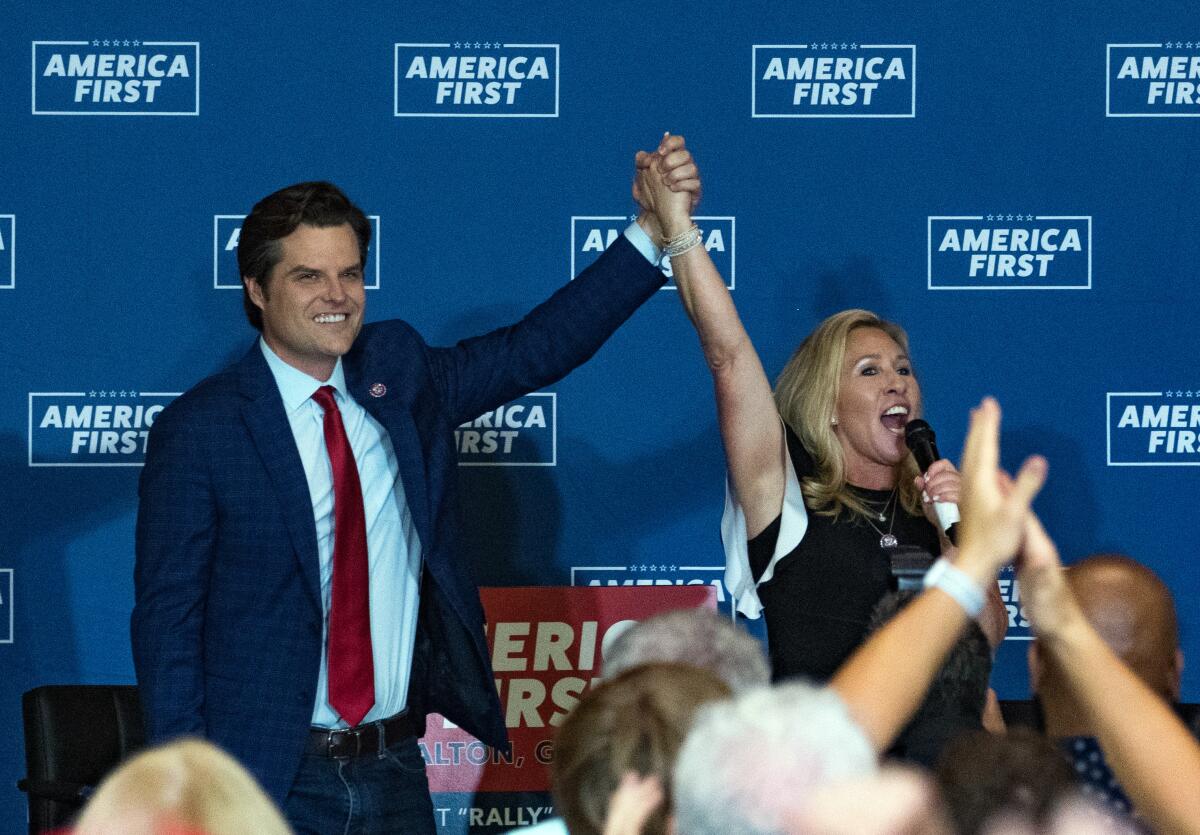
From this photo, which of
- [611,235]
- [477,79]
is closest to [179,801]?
[611,235]

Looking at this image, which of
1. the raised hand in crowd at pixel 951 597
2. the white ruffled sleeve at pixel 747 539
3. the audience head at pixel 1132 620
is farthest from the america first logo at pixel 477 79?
the raised hand in crowd at pixel 951 597

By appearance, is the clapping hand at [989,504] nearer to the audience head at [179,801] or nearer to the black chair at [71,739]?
the audience head at [179,801]

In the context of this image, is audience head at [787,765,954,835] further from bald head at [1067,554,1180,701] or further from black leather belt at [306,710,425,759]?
black leather belt at [306,710,425,759]

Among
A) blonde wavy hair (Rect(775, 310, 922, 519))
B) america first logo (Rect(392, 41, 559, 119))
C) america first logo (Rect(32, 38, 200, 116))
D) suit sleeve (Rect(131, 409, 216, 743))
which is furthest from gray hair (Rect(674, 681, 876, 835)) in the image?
america first logo (Rect(32, 38, 200, 116))

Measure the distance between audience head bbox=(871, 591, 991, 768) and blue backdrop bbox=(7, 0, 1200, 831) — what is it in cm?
200

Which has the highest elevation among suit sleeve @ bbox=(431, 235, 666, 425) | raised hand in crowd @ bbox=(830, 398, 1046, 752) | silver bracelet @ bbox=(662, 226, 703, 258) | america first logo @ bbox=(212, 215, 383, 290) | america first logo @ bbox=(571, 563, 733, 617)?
america first logo @ bbox=(212, 215, 383, 290)

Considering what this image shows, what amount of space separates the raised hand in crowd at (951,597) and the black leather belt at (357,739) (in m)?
1.66

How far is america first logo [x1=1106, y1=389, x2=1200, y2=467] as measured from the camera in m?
4.28

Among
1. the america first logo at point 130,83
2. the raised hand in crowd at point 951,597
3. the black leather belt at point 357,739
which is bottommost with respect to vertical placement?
the black leather belt at point 357,739

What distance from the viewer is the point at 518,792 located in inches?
167

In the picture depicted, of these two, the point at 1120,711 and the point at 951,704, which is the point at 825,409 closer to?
the point at 951,704

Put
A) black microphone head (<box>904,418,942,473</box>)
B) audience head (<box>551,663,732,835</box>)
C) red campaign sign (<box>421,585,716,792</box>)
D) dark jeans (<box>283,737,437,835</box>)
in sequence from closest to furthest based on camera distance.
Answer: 1. audience head (<box>551,663,732,835</box>)
2. dark jeans (<box>283,737,437,835</box>)
3. black microphone head (<box>904,418,942,473</box>)
4. red campaign sign (<box>421,585,716,792</box>)

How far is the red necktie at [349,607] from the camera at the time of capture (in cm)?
298

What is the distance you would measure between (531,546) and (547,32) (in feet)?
4.46
